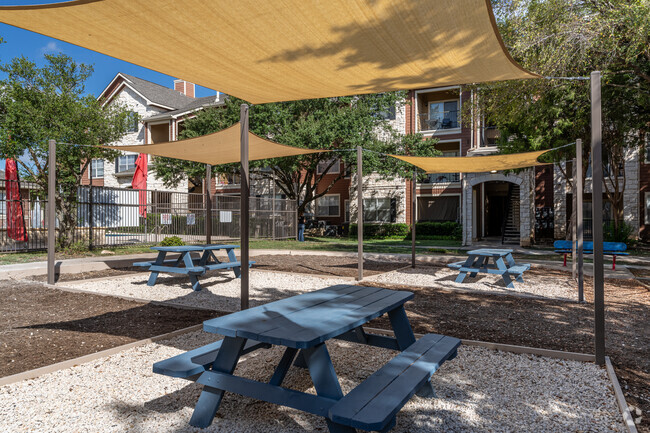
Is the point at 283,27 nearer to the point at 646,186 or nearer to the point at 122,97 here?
the point at 646,186

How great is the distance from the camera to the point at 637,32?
8938 mm

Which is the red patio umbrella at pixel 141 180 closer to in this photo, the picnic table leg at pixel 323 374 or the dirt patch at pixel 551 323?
the dirt patch at pixel 551 323

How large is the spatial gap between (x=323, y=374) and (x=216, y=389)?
742 mm

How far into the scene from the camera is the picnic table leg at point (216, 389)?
2.49 meters

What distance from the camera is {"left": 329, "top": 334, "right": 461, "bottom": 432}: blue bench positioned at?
6.12ft

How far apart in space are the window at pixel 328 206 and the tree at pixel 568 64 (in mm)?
13988

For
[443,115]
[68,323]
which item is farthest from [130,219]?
[443,115]

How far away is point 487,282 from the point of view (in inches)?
338

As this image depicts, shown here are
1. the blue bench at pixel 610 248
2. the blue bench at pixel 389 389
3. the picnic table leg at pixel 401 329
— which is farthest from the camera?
the blue bench at pixel 610 248

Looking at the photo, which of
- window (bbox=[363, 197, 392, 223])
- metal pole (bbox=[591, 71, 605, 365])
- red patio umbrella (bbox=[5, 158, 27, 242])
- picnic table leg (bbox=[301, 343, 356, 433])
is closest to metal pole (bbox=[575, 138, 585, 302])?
metal pole (bbox=[591, 71, 605, 365])

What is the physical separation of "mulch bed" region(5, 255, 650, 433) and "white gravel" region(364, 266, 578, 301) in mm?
504

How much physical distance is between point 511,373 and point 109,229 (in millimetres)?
14680

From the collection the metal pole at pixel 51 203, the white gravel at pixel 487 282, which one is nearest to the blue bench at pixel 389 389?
the white gravel at pixel 487 282

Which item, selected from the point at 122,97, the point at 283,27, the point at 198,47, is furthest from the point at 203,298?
the point at 122,97
